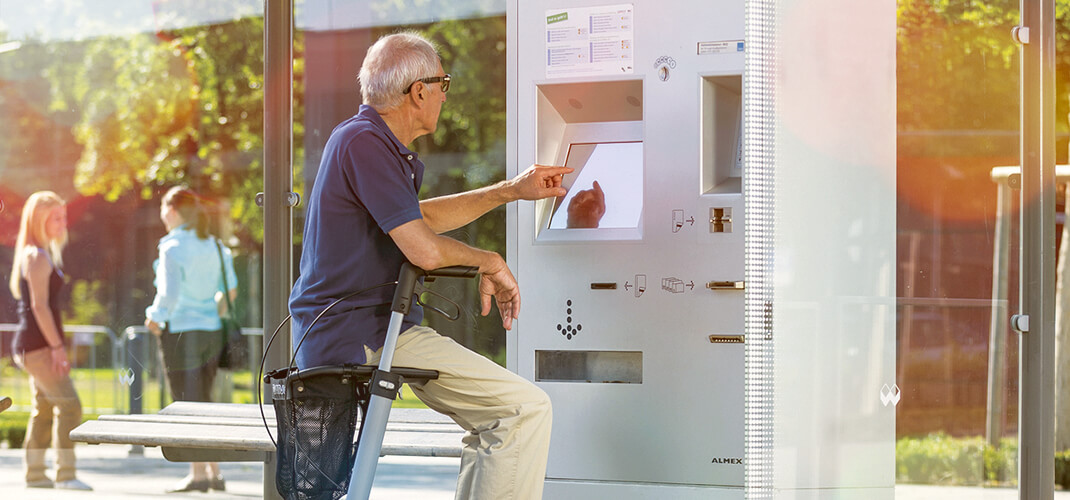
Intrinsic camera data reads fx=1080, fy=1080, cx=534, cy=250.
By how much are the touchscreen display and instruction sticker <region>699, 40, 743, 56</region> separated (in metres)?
0.37

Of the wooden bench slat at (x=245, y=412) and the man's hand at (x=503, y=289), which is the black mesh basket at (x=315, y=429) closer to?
the man's hand at (x=503, y=289)

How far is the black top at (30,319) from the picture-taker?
5.02 meters

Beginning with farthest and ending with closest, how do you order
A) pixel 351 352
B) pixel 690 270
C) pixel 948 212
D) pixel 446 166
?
pixel 446 166
pixel 948 212
pixel 690 270
pixel 351 352

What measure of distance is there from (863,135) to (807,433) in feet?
2.42

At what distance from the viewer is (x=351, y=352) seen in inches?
109

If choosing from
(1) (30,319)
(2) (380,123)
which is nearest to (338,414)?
(2) (380,123)

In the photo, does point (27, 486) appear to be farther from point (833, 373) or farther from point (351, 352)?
point (833, 373)

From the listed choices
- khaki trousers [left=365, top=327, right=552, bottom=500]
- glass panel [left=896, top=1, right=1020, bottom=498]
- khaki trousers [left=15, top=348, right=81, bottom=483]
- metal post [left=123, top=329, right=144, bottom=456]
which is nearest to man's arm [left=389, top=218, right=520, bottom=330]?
khaki trousers [left=365, top=327, right=552, bottom=500]

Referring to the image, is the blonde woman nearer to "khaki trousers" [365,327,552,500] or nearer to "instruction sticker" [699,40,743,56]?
"khaki trousers" [365,327,552,500]

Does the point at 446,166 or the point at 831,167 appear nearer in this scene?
the point at 831,167

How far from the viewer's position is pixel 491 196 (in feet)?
11.0

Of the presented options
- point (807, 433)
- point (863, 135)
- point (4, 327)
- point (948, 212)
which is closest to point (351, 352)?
point (807, 433)

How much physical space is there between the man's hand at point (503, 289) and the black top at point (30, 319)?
9.54 feet

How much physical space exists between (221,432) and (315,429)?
4.21 ft
